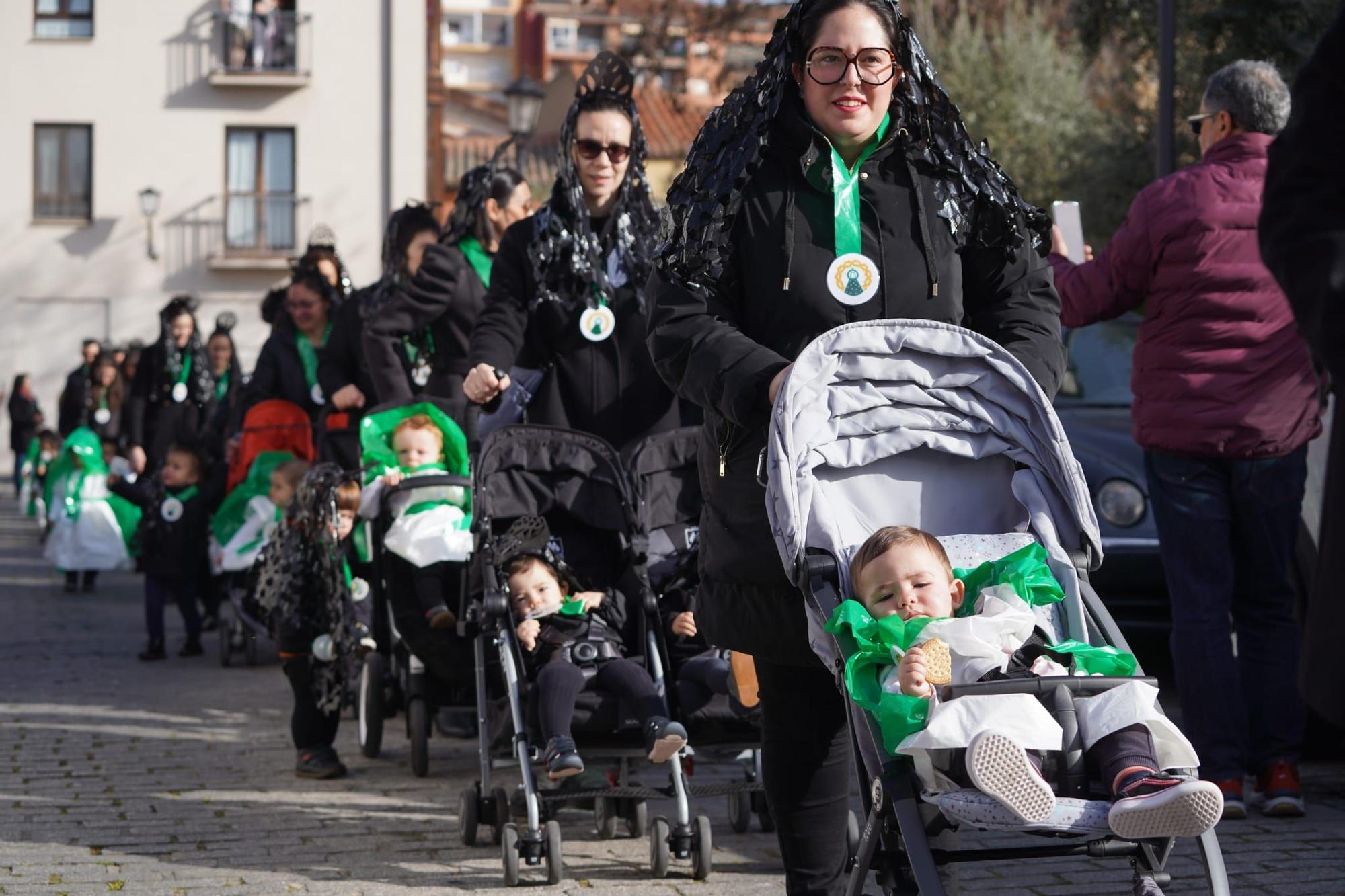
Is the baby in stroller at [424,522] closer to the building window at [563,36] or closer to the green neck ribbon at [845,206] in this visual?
the green neck ribbon at [845,206]

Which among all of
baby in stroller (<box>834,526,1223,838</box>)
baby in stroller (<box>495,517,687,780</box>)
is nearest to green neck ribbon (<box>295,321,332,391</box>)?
baby in stroller (<box>495,517,687,780</box>)

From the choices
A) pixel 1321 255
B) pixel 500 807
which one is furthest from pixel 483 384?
pixel 1321 255

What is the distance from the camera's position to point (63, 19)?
130ft

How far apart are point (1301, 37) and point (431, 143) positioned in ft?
91.2

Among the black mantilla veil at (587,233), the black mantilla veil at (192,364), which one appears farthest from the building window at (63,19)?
the black mantilla veil at (587,233)

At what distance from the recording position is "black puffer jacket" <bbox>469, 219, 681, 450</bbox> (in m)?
6.24

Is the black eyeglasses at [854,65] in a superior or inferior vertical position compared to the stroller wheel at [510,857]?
superior

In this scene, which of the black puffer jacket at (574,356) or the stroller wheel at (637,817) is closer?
the stroller wheel at (637,817)

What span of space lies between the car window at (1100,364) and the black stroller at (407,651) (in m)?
3.34

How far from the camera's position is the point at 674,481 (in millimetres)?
6262

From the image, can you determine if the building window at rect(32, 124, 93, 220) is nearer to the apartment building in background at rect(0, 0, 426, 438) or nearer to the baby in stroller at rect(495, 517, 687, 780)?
the apartment building in background at rect(0, 0, 426, 438)

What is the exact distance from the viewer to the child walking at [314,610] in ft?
24.1

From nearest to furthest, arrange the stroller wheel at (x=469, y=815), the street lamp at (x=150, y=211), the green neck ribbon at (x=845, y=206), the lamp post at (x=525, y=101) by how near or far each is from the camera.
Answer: the green neck ribbon at (x=845, y=206) → the stroller wheel at (x=469, y=815) → the lamp post at (x=525, y=101) → the street lamp at (x=150, y=211)

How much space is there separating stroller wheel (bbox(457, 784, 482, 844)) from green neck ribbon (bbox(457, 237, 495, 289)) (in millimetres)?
2774
